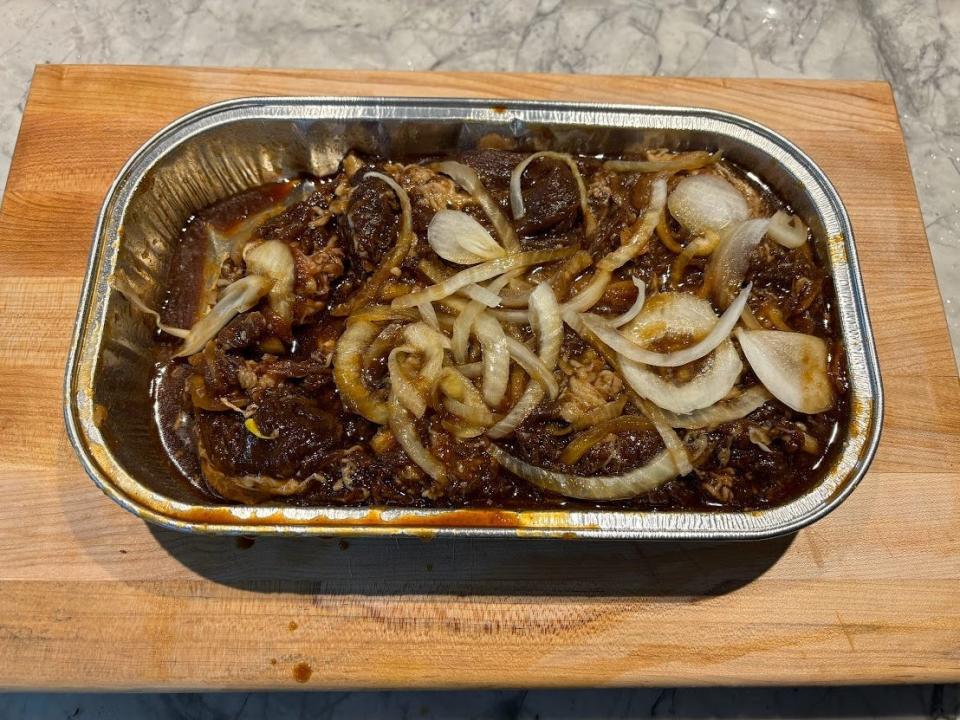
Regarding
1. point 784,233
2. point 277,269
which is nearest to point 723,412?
point 784,233

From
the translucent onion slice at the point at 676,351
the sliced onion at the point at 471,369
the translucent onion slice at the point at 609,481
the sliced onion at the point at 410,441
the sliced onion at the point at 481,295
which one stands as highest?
the translucent onion slice at the point at 676,351

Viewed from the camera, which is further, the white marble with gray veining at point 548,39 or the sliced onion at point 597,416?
the white marble with gray veining at point 548,39

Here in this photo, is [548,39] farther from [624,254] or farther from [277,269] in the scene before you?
[277,269]

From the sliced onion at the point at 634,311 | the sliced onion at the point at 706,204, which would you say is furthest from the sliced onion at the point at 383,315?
the sliced onion at the point at 706,204

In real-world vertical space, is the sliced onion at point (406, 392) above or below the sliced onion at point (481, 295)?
below

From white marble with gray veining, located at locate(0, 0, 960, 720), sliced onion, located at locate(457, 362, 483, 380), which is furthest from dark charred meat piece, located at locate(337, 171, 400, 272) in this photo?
white marble with gray veining, located at locate(0, 0, 960, 720)

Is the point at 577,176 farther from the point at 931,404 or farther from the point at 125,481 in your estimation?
the point at 125,481

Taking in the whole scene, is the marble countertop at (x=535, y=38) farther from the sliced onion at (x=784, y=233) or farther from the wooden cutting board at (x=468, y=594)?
the wooden cutting board at (x=468, y=594)

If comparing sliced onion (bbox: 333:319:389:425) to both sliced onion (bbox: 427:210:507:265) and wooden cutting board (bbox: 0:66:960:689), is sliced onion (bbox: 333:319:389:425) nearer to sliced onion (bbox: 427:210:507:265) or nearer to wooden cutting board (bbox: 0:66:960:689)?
sliced onion (bbox: 427:210:507:265)
